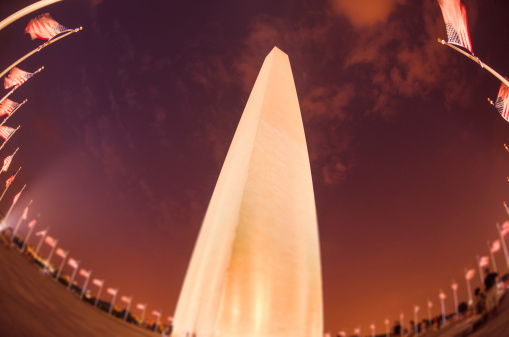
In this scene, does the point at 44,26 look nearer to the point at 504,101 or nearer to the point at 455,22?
the point at 455,22

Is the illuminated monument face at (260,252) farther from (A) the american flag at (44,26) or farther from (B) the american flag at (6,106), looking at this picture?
(B) the american flag at (6,106)

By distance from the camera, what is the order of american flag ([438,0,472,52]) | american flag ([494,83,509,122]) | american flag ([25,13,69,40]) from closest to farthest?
1. american flag ([438,0,472,52])
2. american flag ([494,83,509,122])
3. american flag ([25,13,69,40])

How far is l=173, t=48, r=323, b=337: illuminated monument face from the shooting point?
7.97m

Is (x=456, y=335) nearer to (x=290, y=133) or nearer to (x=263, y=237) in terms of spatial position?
(x=263, y=237)

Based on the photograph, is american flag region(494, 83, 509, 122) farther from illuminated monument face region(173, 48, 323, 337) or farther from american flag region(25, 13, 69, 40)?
american flag region(25, 13, 69, 40)

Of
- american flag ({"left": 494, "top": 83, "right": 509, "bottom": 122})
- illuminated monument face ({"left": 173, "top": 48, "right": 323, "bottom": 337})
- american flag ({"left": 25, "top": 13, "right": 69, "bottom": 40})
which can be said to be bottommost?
illuminated monument face ({"left": 173, "top": 48, "right": 323, "bottom": 337})

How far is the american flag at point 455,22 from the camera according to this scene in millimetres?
7910

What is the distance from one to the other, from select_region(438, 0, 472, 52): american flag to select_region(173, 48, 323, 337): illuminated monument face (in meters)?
5.82

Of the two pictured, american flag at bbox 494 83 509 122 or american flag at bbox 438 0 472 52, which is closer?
american flag at bbox 438 0 472 52

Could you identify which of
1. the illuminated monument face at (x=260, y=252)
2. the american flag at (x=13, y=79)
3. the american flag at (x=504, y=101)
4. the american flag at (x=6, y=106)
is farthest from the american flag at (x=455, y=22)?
the american flag at (x=6, y=106)

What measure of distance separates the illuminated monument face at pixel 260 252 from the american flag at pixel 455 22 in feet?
19.1

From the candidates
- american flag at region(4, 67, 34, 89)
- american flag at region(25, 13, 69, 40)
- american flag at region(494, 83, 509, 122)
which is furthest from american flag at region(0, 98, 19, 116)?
american flag at region(494, 83, 509, 122)

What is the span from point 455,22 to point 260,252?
755 centimetres

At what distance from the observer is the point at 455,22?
7.95 metres
